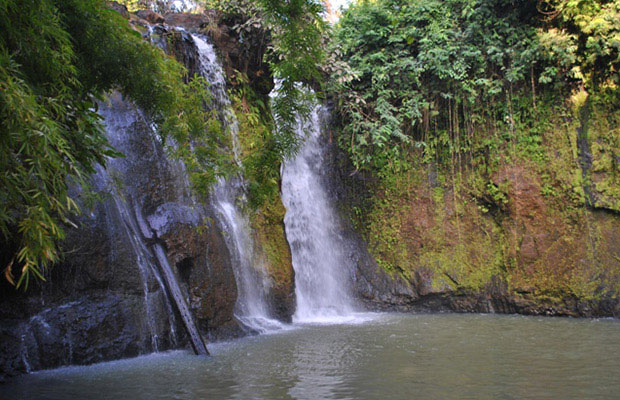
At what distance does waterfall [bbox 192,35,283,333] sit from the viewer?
26.6 ft

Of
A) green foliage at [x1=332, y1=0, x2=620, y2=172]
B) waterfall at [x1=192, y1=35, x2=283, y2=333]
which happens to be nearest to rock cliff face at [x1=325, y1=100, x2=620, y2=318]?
green foliage at [x1=332, y1=0, x2=620, y2=172]

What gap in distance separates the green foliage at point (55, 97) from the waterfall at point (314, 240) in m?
5.22

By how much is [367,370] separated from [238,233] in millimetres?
4168

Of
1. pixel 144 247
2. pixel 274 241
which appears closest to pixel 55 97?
pixel 144 247

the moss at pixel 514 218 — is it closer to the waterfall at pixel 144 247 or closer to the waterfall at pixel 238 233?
the waterfall at pixel 238 233

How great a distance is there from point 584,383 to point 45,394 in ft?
15.3

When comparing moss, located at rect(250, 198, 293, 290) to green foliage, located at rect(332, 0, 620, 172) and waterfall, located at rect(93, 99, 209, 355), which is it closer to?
green foliage, located at rect(332, 0, 620, 172)

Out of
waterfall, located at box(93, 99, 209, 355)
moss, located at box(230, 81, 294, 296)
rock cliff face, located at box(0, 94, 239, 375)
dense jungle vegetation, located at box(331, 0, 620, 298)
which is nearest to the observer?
rock cliff face, located at box(0, 94, 239, 375)

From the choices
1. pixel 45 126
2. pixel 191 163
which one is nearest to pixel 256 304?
pixel 191 163

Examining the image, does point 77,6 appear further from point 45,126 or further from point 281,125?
point 281,125

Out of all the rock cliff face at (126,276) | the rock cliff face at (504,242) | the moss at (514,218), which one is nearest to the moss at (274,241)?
the rock cliff face at (126,276)

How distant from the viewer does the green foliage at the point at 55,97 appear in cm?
273

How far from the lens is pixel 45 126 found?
2783 mm

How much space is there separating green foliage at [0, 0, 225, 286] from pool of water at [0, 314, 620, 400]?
1535mm
